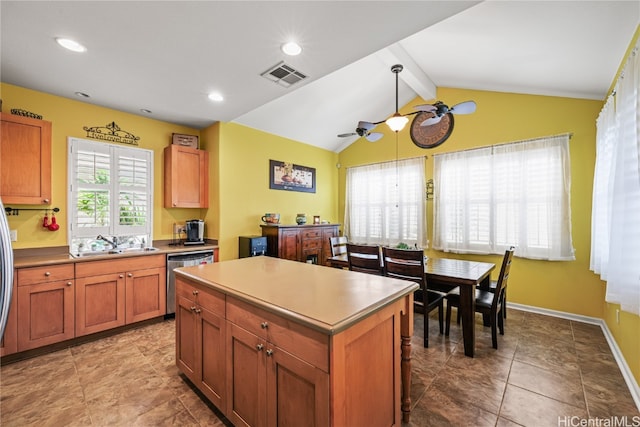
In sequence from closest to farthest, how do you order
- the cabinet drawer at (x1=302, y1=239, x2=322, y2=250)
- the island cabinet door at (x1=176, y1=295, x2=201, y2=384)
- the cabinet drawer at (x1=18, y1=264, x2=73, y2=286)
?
the island cabinet door at (x1=176, y1=295, x2=201, y2=384) → the cabinet drawer at (x1=18, y1=264, x2=73, y2=286) → the cabinet drawer at (x1=302, y1=239, x2=322, y2=250)

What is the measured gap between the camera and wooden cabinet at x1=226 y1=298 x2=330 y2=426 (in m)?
1.10

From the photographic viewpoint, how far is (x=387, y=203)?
5156 millimetres

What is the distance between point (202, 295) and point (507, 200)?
13.8 ft

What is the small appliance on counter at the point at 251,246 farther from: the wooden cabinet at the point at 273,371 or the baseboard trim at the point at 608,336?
the baseboard trim at the point at 608,336

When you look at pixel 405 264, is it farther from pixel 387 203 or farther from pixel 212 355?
pixel 387 203

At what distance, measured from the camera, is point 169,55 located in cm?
219

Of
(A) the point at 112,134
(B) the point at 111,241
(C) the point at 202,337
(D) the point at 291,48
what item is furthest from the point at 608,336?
(A) the point at 112,134

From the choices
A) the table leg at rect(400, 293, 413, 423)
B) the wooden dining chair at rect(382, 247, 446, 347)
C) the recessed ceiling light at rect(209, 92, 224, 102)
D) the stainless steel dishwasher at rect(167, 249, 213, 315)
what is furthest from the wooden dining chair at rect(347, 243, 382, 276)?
the recessed ceiling light at rect(209, 92, 224, 102)

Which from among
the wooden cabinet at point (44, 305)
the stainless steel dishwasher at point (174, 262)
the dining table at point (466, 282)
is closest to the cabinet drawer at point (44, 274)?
the wooden cabinet at point (44, 305)

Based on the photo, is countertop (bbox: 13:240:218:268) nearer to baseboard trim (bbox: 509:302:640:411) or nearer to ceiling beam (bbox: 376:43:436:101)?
ceiling beam (bbox: 376:43:436:101)

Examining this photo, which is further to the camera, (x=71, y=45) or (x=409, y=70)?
(x=409, y=70)

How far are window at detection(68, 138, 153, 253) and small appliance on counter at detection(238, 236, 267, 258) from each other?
1290mm

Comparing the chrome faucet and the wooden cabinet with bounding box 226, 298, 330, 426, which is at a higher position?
the chrome faucet

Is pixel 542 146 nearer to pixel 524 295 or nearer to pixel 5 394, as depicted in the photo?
pixel 524 295
